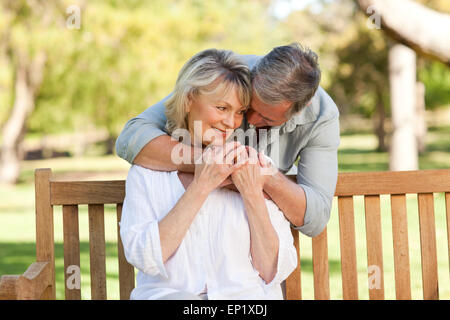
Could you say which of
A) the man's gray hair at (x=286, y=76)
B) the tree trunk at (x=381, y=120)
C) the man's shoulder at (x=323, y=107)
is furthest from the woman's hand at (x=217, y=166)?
the tree trunk at (x=381, y=120)

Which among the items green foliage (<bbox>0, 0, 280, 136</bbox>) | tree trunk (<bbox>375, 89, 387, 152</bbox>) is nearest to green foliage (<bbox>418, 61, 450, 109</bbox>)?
tree trunk (<bbox>375, 89, 387, 152</bbox>)

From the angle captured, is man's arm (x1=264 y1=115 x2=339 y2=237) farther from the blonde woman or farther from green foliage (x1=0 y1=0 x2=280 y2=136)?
green foliage (x1=0 y1=0 x2=280 y2=136)

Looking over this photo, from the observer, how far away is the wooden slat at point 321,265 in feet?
9.95

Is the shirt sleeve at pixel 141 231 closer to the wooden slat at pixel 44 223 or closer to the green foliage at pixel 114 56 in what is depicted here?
the wooden slat at pixel 44 223

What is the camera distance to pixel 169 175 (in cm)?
273

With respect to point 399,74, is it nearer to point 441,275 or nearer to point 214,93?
point 441,275

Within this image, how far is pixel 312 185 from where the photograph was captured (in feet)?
9.00

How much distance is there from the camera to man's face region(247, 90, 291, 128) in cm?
262

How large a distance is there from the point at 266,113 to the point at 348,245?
0.85m

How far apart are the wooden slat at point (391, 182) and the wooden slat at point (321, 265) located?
9.6 inches

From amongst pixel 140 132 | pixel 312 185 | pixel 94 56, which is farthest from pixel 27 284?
pixel 94 56

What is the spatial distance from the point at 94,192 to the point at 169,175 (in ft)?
1.56

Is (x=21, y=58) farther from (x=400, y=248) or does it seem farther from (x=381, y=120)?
(x=400, y=248)
